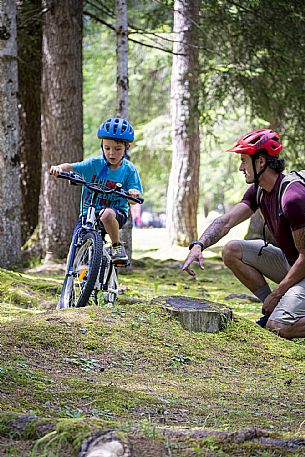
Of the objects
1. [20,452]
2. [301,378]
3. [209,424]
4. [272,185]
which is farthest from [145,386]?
[272,185]

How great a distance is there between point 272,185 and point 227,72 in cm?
705

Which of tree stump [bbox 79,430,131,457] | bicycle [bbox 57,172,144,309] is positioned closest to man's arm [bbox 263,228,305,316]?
bicycle [bbox 57,172,144,309]

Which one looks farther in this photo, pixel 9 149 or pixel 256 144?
pixel 9 149

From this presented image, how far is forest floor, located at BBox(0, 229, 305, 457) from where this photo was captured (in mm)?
3164

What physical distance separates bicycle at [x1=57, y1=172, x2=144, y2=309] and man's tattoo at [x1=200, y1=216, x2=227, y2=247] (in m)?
0.71

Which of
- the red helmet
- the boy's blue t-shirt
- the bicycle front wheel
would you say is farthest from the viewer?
→ the boy's blue t-shirt

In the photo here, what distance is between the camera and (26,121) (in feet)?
44.0

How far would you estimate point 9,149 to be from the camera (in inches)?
383

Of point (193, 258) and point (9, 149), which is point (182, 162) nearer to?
point (9, 149)

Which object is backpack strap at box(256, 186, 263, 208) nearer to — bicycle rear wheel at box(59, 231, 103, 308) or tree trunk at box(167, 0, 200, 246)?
bicycle rear wheel at box(59, 231, 103, 308)

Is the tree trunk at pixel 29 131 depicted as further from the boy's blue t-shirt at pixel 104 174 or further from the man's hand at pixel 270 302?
the man's hand at pixel 270 302

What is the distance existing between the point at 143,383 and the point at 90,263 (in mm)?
1652

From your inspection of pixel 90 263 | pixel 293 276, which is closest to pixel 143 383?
pixel 90 263

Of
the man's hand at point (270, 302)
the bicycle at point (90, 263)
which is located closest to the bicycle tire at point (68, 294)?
the bicycle at point (90, 263)
